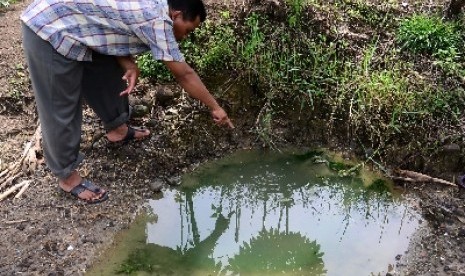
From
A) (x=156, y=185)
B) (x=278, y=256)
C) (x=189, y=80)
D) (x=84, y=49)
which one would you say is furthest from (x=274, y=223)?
(x=84, y=49)

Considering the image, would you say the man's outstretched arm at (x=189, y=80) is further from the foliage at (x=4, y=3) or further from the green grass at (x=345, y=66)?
the foliage at (x=4, y=3)

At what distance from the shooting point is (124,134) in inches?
146

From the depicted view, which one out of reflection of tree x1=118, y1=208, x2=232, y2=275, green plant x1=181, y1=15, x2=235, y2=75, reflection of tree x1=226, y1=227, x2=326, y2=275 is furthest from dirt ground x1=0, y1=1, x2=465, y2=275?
reflection of tree x1=226, y1=227, x2=326, y2=275

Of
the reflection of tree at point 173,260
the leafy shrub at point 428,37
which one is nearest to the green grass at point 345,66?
the leafy shrub at point 428,37

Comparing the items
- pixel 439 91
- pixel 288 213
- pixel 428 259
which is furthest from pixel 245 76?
pixel 428 259

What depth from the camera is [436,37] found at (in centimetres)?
425

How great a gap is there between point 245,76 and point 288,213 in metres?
1.25

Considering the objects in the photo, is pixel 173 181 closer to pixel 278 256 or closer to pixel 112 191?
pixel 112 191

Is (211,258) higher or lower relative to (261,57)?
lower

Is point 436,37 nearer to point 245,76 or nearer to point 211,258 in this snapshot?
point 245,76

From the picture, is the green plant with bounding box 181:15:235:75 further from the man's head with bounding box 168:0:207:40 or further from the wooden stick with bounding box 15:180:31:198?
the wooden stick with bounding box 15:180:31:198

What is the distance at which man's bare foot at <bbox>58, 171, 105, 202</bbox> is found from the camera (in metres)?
3.30

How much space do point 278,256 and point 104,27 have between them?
5.67 ft

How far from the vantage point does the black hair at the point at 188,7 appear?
262 cm
